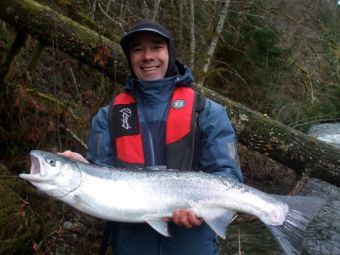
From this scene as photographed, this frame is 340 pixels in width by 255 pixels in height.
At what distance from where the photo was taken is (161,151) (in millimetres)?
3404

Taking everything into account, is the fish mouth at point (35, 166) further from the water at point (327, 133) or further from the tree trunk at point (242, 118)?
the water at point (327, 133)

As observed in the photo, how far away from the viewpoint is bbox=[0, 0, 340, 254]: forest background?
5206mm

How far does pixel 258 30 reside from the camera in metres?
14.6

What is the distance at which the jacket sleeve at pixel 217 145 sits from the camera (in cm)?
333

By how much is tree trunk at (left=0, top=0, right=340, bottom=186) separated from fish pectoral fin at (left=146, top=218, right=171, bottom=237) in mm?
2578

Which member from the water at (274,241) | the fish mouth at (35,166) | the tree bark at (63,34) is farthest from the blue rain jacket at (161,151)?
the water at (274,241)

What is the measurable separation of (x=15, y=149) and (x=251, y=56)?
10.4m

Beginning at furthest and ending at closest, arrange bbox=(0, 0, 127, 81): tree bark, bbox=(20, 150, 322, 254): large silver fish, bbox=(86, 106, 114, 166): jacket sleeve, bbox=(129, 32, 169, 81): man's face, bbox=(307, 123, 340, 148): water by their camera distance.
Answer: bbox=(307, 123, 340, 148): water, bbox=(0, 0, 127, 81): tree bark, bbox=(129, 32, 169, 81): man's face, bbox=(86, 106, 114, 166): jacket sleeve, bbox=(20, 150, 322, 254): large silver fish

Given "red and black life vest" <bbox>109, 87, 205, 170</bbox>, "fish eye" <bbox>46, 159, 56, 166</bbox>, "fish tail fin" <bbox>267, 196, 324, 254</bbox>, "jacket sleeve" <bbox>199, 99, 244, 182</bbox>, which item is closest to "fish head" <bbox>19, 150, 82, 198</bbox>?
"fish eye" <bbox>46, 159, 56, 166</bbox>

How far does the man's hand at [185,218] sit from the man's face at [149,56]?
1000 mm

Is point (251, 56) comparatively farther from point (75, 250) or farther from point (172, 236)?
point (172, 236)

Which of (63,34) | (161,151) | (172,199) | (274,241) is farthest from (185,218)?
(274,241)

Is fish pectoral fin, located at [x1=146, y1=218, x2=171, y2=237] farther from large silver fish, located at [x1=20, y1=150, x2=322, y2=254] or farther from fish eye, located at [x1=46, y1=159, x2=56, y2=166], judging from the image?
fish eye, located at [x1=46, y1=159, x2=56, y2=166]

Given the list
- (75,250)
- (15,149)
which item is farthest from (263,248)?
(15,149)
